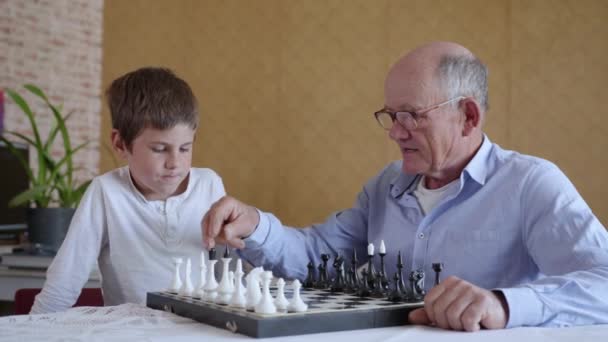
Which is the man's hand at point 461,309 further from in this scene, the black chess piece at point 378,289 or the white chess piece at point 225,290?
the white chess piece at point 225,290

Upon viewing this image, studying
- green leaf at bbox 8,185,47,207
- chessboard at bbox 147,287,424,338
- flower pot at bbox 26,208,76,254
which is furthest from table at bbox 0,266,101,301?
chessboard at bbox 147,287,424,338

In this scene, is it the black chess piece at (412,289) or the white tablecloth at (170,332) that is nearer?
the white tablecloth at (170,332)

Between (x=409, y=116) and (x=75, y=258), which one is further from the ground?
(x=409, y=116)

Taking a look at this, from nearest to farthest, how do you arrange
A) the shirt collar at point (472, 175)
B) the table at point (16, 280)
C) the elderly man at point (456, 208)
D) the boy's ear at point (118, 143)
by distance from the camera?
the elderly man at point (456, 208) < the shirt collar at point (472, 175) < the boy's ear at point (118, 143) < the table at point (16, 280)

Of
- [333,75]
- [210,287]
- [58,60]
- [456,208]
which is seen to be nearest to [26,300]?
[210,287]

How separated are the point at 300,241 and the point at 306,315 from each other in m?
0.83

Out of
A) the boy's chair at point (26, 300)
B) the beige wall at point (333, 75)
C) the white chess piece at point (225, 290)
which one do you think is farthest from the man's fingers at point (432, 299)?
the beige wall at point (333, 75)

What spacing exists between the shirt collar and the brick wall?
479 centimetres

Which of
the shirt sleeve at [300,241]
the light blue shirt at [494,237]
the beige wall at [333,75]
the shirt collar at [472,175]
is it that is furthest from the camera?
the beige wall at [333,75]

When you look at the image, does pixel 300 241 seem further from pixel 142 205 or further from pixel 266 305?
pixel 266 305

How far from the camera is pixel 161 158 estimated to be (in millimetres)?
2086

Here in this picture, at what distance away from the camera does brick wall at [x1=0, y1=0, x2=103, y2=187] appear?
6141 mm

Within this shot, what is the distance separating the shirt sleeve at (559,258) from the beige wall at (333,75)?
383 centimetres

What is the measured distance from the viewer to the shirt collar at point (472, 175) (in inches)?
71.6
